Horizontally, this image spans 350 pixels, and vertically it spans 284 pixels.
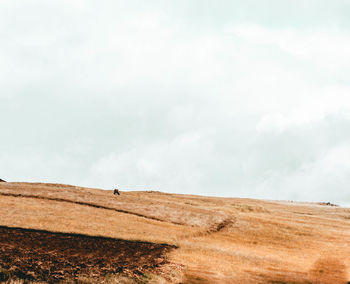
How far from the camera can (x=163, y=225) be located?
47.9 metres

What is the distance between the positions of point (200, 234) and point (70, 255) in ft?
70.1

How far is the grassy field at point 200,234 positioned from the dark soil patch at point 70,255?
172cm

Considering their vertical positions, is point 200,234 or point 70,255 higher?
point 200,234

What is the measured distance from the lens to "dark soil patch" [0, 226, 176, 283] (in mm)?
24141

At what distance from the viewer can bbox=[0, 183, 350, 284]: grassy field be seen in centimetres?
3103

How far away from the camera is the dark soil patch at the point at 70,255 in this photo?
24141 millimetres

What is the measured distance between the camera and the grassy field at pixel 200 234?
31.0 m

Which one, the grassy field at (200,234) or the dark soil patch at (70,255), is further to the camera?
the grassy field at (200,234)

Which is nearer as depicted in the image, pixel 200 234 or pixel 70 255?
pixel 70 255

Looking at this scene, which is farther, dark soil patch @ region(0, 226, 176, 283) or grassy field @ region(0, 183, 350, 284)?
grassy field @ region(0, 183, 350, 284)

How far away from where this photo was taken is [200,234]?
45.7 m

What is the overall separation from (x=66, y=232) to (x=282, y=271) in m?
21.5

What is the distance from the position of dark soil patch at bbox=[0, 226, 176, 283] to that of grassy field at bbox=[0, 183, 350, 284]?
1.72 metres

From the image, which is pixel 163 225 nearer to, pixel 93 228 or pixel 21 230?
pixel 93 228
